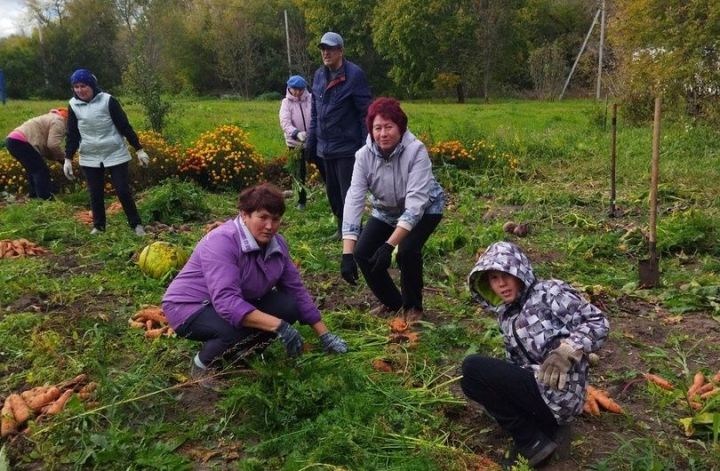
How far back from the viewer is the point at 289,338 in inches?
124

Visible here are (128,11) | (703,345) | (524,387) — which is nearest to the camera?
(524,387)

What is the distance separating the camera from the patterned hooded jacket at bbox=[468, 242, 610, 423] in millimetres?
2479

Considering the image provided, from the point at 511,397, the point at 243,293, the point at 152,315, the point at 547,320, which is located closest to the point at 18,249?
the point at 152,315

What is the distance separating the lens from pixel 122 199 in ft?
21.1

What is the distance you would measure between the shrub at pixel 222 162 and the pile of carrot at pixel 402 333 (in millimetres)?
5557

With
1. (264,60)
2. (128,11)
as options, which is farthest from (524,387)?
(128,11)

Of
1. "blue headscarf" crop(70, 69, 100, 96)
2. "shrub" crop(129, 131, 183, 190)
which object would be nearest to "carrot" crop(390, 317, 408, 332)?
"blue headscarf" crop(70, 69, 100, 96)

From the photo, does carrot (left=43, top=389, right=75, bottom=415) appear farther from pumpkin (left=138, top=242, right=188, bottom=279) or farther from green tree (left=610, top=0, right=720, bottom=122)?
green tree (left=610, top=0, right=720, bottom=122)

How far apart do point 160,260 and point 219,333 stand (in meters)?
2.21

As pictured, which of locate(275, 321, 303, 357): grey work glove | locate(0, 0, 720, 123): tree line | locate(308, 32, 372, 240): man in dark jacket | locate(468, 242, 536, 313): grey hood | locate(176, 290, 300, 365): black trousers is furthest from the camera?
locate(0, 0, 720, 123): tree line

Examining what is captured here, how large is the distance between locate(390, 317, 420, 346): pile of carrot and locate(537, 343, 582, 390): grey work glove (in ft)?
4.60

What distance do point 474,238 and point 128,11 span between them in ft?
126

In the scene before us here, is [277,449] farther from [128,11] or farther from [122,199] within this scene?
[128,11]

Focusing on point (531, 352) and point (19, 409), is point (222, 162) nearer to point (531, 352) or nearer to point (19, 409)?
point (19, 409)
